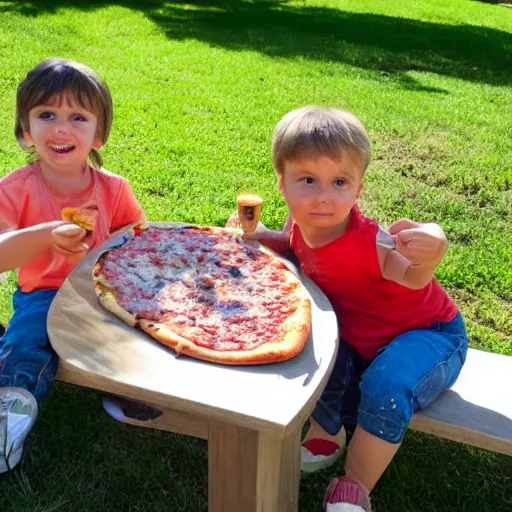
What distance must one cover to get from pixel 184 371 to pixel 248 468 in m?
0.34

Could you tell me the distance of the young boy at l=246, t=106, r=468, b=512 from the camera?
2316mm

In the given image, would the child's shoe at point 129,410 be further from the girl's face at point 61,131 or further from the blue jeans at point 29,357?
the girl's face at point 61,131

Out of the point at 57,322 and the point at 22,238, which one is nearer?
the point at 57,322

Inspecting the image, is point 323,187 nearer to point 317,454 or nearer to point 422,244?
point 422,244

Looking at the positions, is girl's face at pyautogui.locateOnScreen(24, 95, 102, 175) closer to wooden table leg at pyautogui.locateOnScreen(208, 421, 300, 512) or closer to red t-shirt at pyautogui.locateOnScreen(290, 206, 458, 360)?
red t-shirt at pyautogui.locateOnScreen(290, 206, 458, 360)

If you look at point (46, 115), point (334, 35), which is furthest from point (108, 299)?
point (334, 35)

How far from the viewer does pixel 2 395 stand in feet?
8.02

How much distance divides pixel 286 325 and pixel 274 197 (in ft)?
9.87

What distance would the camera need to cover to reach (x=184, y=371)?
2.06 m

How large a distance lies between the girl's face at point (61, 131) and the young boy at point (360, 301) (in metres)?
0.82

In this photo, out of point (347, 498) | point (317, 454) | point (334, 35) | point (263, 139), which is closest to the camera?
point (347, 498)

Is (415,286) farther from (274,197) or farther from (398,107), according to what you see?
(398,107)

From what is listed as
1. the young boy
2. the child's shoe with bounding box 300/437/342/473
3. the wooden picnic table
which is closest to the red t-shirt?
the young boy

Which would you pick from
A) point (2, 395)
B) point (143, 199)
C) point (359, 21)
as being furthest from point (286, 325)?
point (359, 21)
